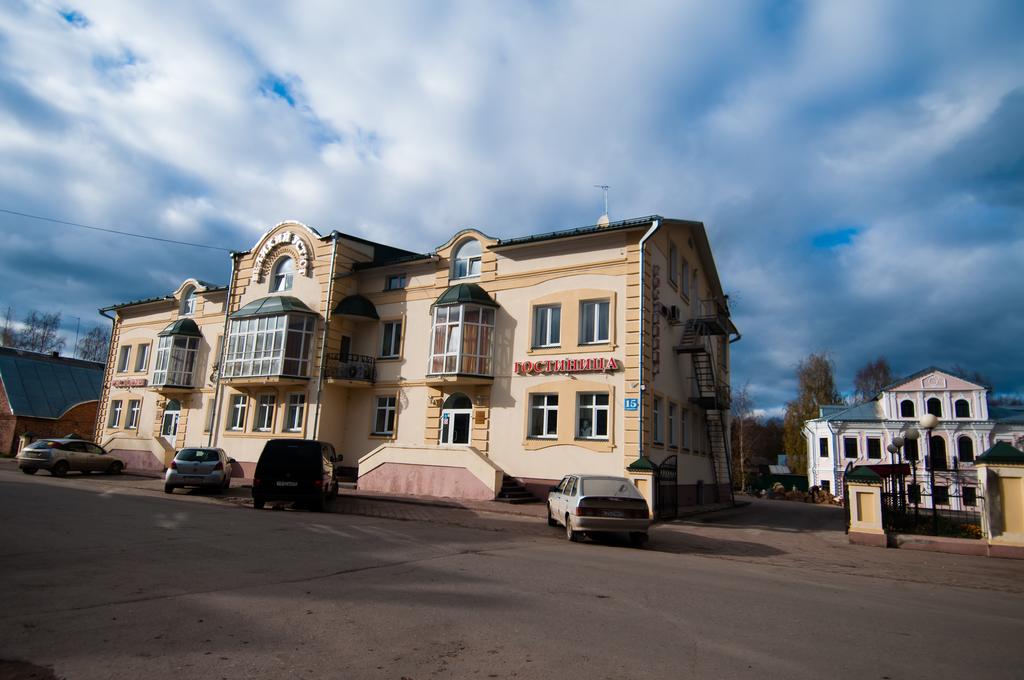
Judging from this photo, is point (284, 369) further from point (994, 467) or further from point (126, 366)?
point (994, 467)

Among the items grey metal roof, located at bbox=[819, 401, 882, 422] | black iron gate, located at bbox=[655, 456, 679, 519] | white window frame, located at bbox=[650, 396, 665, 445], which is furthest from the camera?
grey metal roof, located at bbox=[819, 401, 882, 422]

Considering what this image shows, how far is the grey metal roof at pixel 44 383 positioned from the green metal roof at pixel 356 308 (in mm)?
28628

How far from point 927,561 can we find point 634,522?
590cm

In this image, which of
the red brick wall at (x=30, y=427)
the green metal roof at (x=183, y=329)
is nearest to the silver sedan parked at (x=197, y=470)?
the green metal roof at (x=183, y=329)

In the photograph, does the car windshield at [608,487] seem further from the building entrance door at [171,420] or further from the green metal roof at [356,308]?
the building entrance door at [171,420]

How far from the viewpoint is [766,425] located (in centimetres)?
8900

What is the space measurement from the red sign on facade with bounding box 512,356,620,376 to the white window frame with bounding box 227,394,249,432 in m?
14.4

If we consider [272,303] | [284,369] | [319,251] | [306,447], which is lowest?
[306,447]

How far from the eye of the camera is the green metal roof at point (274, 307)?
2695cm

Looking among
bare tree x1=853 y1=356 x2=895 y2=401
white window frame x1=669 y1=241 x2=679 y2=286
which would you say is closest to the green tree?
bare tree x1=853 y1=356 x2=895 y2=401

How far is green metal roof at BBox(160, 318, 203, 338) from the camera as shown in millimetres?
31984

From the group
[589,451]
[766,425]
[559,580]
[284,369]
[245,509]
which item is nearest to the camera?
[559,580]

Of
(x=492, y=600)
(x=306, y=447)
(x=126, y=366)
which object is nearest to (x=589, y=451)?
(x=306, y=447)

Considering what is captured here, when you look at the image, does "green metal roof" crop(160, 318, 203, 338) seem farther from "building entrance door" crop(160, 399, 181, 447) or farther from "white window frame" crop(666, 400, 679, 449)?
"white window frame" crop(666, 400, 679, 449)
